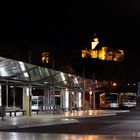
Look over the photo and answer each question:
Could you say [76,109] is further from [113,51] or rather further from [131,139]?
[113,51]

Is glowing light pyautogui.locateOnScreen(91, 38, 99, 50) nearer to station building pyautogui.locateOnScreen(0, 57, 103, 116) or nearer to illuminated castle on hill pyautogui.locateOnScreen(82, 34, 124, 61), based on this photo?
illuminated castle on hill pyautogui.locateOnScreen(82, 34, 124, 61)

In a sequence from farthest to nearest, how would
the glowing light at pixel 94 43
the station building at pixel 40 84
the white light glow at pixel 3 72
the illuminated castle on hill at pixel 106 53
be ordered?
the illuminated castle on hill at pixel 106 53, the glowing light at pixel 94 43, the station building at pixel 40 84, the white light glow at pixel 3 72

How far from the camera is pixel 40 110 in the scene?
52.8 meters

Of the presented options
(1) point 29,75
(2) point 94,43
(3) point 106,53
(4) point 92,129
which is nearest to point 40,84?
(1) point 29,75

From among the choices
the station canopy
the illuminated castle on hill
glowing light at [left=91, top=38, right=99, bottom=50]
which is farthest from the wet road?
glowing light at [left=91, top=38, right=99, bottom=50]

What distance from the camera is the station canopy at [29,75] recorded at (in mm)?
34825

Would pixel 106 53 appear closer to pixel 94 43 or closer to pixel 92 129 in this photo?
pixel 94 43

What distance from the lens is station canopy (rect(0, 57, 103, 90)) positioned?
34.8 meters

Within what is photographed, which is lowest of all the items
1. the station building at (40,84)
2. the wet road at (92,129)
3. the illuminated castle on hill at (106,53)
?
the wet road at (92,129)

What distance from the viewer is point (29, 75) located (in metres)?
40.3

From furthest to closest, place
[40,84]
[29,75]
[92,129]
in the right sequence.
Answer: [40,84] < [29,75] < [92,129]

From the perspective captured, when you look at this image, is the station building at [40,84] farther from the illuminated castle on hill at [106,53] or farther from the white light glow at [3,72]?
the illuminated castle on hill at [106,53]

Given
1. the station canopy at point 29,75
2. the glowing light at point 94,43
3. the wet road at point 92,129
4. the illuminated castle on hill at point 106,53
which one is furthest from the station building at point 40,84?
the illuminated castle on hill at point 106,53

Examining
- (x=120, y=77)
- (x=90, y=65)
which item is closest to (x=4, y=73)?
(x=90, y=65)
